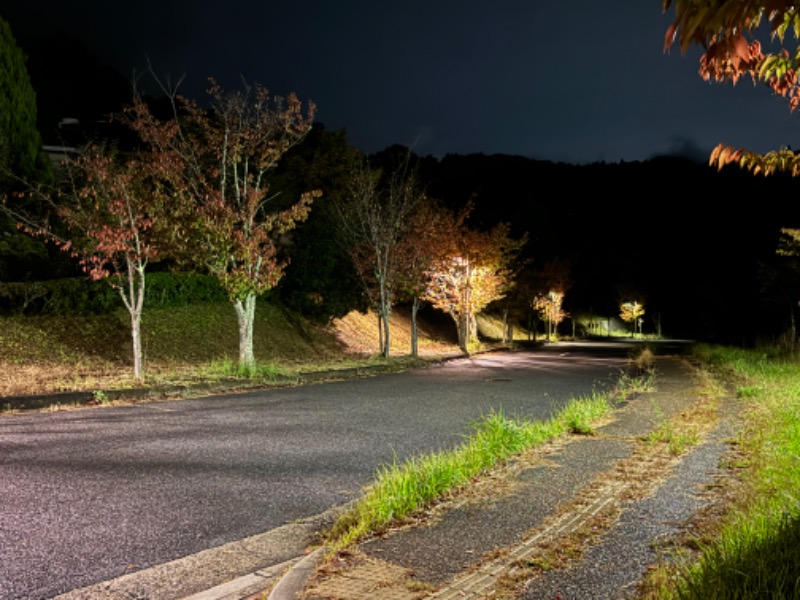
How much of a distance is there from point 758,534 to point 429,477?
2443mm

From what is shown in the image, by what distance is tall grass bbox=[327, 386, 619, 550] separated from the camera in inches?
170

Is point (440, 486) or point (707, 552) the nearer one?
point (707, 552)

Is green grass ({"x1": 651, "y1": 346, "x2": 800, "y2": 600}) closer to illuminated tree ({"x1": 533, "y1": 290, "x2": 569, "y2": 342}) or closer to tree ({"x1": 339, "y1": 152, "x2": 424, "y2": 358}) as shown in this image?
tree ({"x1": 339, "y1": 152, "x2": 424, "y2": 358})

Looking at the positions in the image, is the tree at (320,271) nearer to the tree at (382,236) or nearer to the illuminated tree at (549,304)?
the tree at (382,236)

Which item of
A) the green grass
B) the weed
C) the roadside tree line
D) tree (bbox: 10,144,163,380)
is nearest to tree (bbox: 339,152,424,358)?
the roadside tree line

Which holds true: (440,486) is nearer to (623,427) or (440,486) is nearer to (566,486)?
(566,486)

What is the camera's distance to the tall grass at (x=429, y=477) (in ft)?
14.1

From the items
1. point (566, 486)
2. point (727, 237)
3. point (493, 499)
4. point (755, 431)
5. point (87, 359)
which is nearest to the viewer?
point (493, 499)

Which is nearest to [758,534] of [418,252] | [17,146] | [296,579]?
[296,579]

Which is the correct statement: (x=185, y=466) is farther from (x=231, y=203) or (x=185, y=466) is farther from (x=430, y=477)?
(x=231, y=203)

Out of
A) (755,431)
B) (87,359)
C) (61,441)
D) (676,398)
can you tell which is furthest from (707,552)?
(87,359)

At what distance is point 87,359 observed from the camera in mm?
15539

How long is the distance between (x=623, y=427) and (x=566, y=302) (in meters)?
62.8

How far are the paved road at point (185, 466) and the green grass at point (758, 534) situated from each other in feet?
9.67
